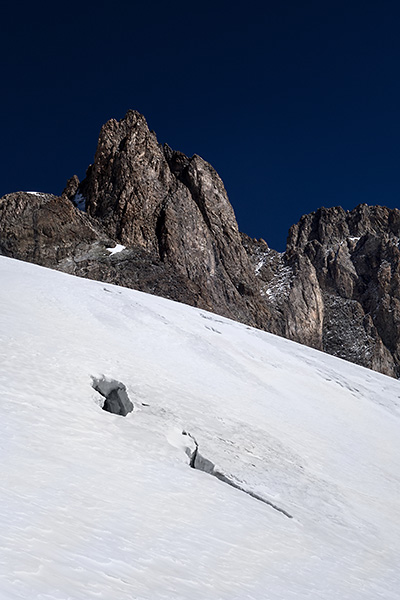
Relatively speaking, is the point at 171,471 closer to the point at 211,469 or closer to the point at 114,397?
the point at 211,469

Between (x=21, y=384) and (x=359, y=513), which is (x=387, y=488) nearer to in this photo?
(x=359, y=513)

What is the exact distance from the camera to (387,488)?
12617 mm

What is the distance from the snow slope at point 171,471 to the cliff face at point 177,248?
3886cm

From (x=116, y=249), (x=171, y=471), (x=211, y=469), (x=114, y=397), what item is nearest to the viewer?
(x=171, y=471)

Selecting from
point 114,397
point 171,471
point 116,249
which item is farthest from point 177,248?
point 171,471

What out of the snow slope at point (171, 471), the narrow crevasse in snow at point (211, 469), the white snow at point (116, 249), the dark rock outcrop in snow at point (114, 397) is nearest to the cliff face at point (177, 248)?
the white snow at point (116, 249)

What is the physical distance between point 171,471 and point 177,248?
2323 inches

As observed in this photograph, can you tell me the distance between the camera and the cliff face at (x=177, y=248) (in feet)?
193

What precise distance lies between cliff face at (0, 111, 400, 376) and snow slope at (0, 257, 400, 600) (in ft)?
127

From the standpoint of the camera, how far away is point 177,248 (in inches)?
2625

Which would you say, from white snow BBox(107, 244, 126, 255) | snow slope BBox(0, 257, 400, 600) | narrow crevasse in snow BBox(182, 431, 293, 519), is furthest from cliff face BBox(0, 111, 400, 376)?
narrow crevasse in snow BBox(182, 431, 293, 519)

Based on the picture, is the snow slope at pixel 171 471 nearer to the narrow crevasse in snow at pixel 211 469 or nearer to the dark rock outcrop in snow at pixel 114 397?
the narrow crevasse in snow at pixel 211 469

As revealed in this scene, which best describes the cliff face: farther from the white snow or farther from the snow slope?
the snow slope

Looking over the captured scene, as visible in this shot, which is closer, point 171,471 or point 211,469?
point 171,471
